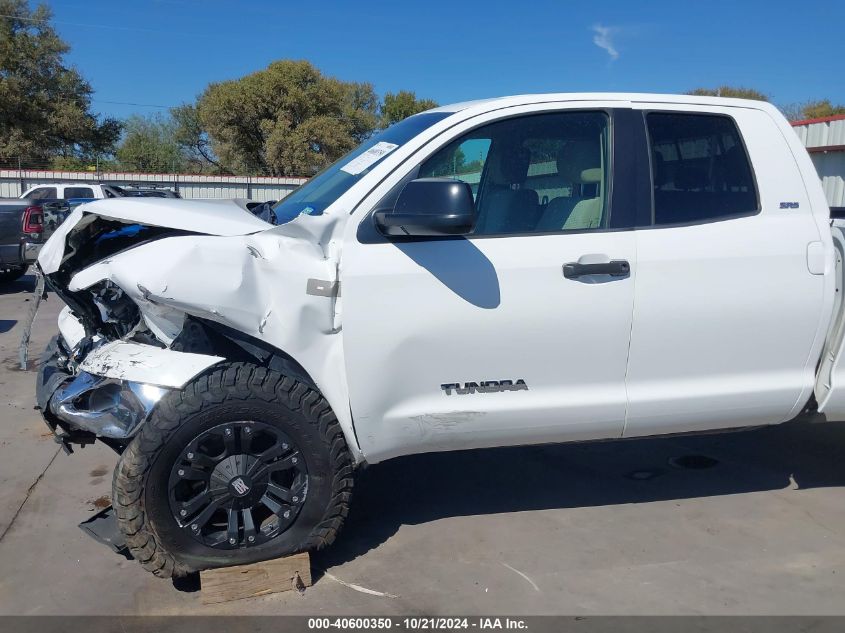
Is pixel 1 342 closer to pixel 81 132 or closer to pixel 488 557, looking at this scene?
pixel 488 557

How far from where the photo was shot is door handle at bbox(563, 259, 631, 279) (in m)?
3.27

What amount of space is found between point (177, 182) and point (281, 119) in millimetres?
11040

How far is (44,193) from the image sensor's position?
21.5 m

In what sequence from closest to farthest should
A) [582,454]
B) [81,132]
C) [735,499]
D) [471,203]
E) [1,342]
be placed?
[471,203]
[735,499]
[582,454]
[1,342]
[81,132]

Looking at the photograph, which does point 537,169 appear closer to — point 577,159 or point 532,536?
point 577,159

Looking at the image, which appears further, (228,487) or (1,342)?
(1,342)

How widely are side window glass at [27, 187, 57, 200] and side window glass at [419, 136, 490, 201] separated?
21.0 metres

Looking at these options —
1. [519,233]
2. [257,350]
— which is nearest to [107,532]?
[257,350]

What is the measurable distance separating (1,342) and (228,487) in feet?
21.7

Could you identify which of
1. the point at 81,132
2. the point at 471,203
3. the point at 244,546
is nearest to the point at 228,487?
the point at 244,546

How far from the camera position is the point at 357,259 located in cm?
314

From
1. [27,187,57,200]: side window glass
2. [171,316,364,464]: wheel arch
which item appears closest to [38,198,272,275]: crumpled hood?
[171,316,364,464]: wheel arch

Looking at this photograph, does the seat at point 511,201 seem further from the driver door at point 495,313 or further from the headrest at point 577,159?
the headrest at point 577,159

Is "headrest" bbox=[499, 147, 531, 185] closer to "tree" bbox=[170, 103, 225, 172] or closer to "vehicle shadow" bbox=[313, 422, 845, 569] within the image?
"vehicle shadow" bbox=[313, 422, 845, 569]
